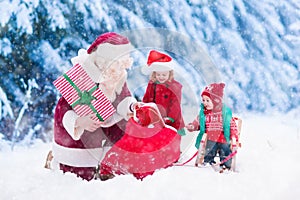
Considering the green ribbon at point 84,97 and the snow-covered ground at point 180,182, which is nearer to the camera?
the snow-covered ground at point 180,182

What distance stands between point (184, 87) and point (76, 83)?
→ 468 mm

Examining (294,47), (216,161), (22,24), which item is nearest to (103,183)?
(216,161)

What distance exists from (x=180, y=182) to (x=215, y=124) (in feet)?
1.08

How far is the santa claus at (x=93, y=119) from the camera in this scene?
1.36 m

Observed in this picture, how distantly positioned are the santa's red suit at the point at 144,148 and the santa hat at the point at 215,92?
19 cm

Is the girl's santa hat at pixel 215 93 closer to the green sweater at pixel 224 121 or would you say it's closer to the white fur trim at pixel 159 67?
the green sweater at pixel 224 121

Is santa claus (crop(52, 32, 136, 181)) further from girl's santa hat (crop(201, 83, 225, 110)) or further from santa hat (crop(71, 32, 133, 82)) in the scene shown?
girl's santa hat (crop(201, 83, 225, 110))

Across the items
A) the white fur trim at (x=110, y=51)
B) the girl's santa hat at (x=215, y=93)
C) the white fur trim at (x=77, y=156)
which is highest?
the white fur trim at (x=110, y=51)

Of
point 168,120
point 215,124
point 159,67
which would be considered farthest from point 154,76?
point 215,124

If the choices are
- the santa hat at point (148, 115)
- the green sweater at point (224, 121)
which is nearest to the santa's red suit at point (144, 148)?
the santa hat at point (148, 115)

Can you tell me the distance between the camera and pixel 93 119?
53.4 inches

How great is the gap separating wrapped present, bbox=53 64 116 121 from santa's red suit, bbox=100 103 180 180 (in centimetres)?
14

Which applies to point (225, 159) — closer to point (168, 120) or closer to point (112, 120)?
point (168, 120)

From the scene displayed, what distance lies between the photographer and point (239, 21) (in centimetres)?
213
